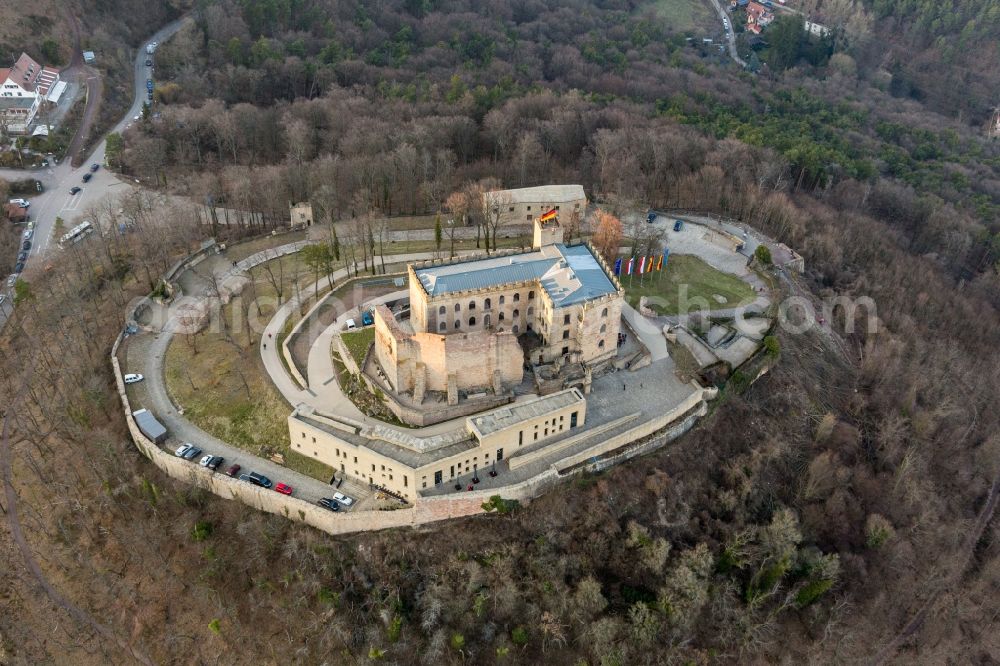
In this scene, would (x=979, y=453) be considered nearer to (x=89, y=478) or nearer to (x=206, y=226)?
(x=89, y=478)

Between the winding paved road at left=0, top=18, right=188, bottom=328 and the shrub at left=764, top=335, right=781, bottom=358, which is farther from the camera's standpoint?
the winding paved road at left=0, top=18, right=188, bottom=328

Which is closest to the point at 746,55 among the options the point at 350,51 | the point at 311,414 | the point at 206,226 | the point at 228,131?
the point at 350,51

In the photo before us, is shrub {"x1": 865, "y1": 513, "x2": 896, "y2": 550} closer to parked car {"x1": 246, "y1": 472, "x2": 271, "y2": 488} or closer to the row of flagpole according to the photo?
the row of flagpole

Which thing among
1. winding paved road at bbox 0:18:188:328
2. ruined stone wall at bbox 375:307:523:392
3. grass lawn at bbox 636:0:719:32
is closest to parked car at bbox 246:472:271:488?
ruined stone wall at bbox 375:307:523:392

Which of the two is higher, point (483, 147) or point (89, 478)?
point (483, 147)

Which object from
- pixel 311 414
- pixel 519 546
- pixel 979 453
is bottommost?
pixel 979 453

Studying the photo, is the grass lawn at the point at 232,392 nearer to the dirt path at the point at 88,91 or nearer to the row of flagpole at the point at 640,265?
the row of flagpole at the point at 640,265
